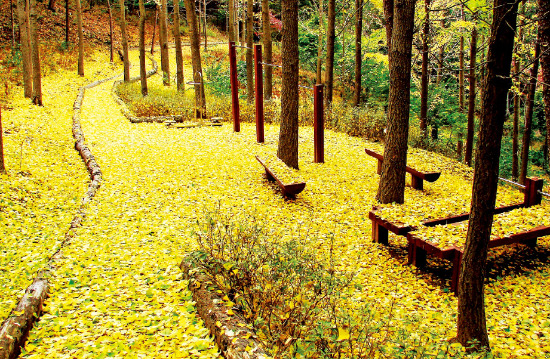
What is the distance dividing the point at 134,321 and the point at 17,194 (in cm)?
479

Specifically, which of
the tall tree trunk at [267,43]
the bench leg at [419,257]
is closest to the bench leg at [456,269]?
the bench leg at [419,257]

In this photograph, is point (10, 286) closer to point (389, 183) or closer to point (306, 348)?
point (306, 348)

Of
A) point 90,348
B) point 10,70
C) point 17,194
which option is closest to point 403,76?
point 90,348

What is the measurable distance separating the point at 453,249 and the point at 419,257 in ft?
2.57

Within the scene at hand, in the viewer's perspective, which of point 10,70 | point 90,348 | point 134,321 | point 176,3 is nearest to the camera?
point 90,348

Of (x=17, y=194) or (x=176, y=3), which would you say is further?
(x=176, y=3)

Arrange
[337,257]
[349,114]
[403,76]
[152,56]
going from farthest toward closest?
[152,56]
[349,114]
[403,76]
[337,257]

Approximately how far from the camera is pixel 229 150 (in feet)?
37.6

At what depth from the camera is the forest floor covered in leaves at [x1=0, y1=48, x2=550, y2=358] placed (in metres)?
4.18

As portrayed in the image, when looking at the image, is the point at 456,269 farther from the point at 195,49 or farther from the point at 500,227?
the point at 195,49

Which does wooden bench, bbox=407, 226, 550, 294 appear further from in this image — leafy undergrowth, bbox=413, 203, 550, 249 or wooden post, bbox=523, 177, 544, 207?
wooden post, bbox=523, 177, 544, 207

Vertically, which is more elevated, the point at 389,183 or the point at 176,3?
the point at 176,3

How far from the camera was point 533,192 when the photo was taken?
6988 mm

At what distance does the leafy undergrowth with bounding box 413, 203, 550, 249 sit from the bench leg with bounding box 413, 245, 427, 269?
25 centimetres
